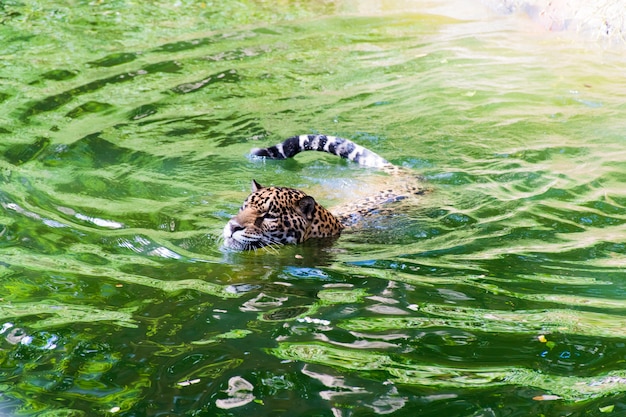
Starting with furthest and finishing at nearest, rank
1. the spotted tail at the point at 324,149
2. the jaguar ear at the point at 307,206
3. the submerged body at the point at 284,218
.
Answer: the spotted tail at the point at 324,149
the jaguar ear at the point at 307,206
the submerged body at the point at 284,218

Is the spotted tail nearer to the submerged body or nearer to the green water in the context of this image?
the green water

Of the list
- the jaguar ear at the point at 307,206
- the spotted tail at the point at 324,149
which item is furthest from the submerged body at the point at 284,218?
the spotted tail at the point at 324,149

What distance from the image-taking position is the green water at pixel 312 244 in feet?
15.1

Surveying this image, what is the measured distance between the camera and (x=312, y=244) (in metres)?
7.54

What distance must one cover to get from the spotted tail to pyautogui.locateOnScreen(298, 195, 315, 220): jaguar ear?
1921 mm

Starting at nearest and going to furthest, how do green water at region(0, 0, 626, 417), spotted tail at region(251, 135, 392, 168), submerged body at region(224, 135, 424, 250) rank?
1. green water at region(0, 0, 626, 417)
2. submerged body at region(224, 135, 424, 250)
3. spotted tail at region(251, 135, 392, 168)

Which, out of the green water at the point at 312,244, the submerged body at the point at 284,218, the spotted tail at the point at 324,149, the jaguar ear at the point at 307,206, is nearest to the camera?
the green water at the point at 312,244

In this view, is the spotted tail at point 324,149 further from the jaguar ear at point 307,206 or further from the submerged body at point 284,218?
the jaguar ear at point 307,206

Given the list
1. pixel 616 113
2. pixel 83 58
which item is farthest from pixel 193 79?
pixel 616 113

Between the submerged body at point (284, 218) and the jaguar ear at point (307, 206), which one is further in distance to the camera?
the jaguar ear at point (307, 206)

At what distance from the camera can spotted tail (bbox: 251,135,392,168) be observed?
9.40 metres

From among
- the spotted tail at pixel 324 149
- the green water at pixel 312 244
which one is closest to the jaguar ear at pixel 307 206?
the green water at pixel 312 244

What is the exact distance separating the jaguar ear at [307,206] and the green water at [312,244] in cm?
36

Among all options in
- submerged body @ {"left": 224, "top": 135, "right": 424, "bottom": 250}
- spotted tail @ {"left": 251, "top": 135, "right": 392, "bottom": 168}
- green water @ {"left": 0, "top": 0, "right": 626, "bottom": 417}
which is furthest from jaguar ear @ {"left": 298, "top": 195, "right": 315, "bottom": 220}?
→ spotted tail @ {"left": 251, "top": 135, "right": 392, "bottom": 168}
